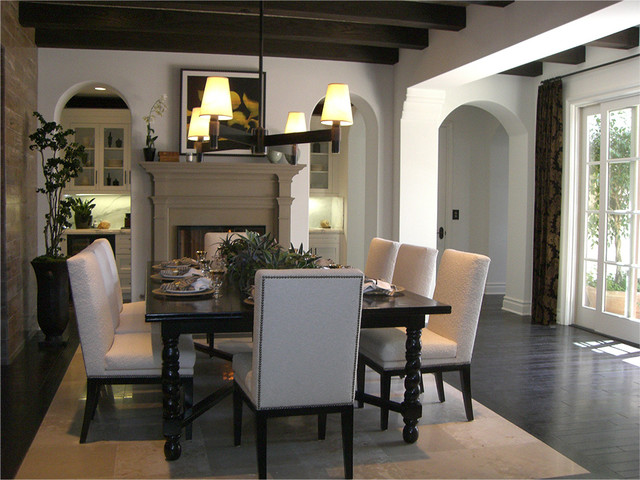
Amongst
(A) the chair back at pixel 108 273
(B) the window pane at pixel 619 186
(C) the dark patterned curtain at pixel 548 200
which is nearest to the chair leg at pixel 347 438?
(A) the chair back at pixel 108 273

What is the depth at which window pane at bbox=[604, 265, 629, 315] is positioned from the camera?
5.50m

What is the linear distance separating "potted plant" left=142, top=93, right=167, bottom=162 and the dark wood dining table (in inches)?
117

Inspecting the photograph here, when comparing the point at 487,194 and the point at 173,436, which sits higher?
the point at 487,194

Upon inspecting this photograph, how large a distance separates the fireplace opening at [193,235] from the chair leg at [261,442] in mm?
3637

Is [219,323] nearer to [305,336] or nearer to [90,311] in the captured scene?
[305,336]

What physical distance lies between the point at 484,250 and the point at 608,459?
213 inches

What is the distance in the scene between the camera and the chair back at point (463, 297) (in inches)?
126

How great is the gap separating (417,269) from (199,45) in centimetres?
Answer: 336

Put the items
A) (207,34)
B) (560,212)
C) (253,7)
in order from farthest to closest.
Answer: (560,212) → (207,34) → (253,7)

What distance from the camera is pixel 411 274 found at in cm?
383

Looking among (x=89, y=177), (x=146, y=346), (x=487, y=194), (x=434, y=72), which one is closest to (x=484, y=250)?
(x=487, y=194)

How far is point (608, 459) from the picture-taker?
289cm

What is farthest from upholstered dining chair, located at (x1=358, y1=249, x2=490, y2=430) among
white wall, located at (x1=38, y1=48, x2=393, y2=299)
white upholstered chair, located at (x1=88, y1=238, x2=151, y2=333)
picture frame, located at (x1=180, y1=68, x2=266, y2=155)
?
picture frame, located at (x1=180, y1=68, x2=266, y2=155)

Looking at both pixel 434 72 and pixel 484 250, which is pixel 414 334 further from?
pixel 484 250
